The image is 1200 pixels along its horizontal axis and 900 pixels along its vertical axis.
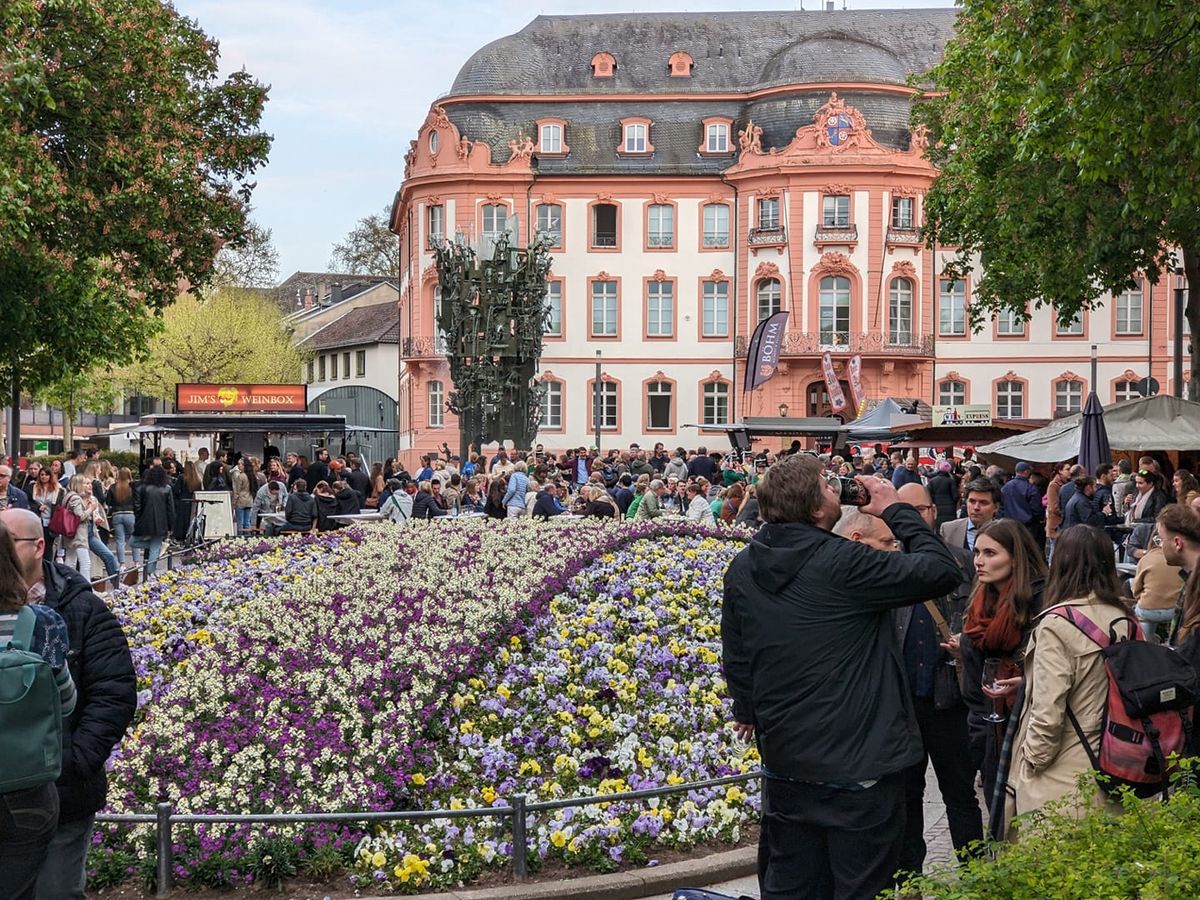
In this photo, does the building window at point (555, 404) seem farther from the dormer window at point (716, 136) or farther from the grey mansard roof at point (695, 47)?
the grey mansard roof at point (695, 47)

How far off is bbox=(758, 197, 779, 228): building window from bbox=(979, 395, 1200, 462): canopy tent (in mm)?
37922

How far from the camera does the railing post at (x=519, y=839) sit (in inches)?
325

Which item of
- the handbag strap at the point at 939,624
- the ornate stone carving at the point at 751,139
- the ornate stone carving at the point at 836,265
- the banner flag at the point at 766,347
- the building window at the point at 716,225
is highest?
the ornate stone carving at the point at 751,139

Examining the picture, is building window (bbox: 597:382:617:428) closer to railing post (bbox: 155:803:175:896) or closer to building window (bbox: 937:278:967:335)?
building window (bbox: 937:278:967:335)

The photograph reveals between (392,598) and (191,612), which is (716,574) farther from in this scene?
(191,612)

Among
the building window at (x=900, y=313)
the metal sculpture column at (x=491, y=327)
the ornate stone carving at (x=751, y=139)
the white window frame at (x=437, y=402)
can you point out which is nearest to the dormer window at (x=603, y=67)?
the ornate stone carving at (x=751, y=139)

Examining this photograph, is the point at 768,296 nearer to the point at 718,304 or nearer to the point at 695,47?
the point at 718,304

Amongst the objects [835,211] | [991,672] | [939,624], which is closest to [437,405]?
[835,211]

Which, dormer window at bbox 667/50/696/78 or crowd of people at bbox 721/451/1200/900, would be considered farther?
dormer window at bbox 667/50/696/78

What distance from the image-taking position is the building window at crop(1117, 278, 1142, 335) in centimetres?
6234

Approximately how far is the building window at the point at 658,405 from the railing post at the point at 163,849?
5592 cm

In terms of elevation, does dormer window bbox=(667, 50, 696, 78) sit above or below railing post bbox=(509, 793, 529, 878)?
above

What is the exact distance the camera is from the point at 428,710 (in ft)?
35.2

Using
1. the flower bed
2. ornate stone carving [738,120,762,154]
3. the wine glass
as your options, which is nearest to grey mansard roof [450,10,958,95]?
ornate stone carving [738,120,762,154]
